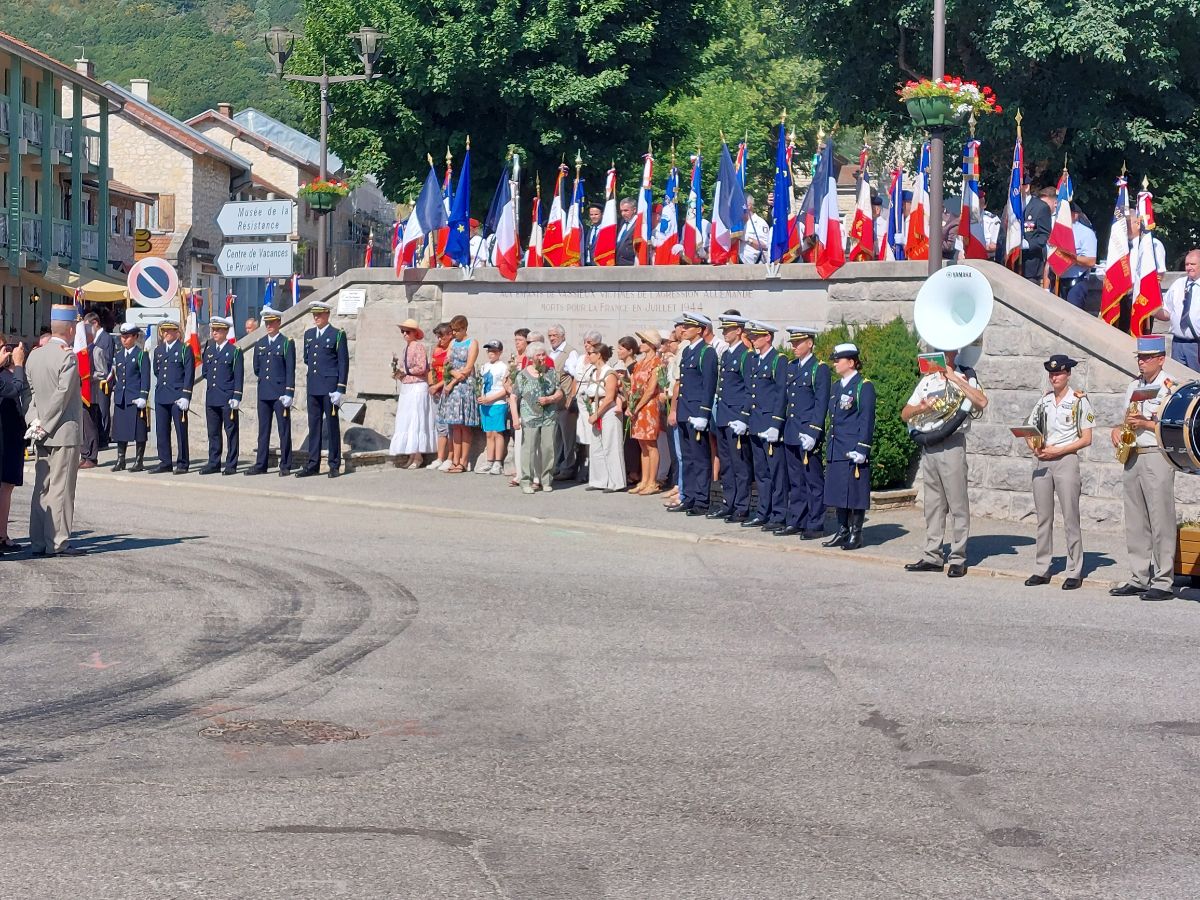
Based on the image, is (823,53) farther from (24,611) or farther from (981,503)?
(24,611)

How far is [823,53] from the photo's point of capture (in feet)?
105

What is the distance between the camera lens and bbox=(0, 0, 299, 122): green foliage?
436 feet

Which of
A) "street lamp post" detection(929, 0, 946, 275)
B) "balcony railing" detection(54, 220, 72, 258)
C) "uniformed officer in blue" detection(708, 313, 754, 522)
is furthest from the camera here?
"balcony railing" detection(54, 220, 72, 258)

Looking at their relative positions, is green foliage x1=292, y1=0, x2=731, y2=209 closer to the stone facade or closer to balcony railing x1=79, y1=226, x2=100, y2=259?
the stone facade

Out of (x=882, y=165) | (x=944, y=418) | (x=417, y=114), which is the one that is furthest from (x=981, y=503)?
(x=882, y=165)

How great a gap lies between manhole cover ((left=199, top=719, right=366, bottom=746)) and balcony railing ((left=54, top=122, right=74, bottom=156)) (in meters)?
55.1

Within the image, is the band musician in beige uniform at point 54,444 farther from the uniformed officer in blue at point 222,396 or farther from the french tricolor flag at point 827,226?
the french tricolor flag at point 827,226

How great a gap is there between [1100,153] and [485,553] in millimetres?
18887

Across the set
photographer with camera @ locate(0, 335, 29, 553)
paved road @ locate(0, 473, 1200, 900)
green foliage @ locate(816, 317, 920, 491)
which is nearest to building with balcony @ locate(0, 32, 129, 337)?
green foliage @ locate(816, 317, 920, 491)

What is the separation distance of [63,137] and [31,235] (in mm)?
4975

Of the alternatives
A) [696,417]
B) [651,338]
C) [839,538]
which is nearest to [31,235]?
[651,338]

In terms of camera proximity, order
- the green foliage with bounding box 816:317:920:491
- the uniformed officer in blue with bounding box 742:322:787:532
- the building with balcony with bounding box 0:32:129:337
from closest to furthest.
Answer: the uniformed officer in blue with bounding box 742:322:787:532 → the green foliage with bounding box 816:317:920:491 → the building with balcony with bounding box 0:32:129:337

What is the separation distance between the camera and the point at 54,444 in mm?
14344

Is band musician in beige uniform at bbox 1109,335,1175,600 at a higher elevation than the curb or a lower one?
higher
